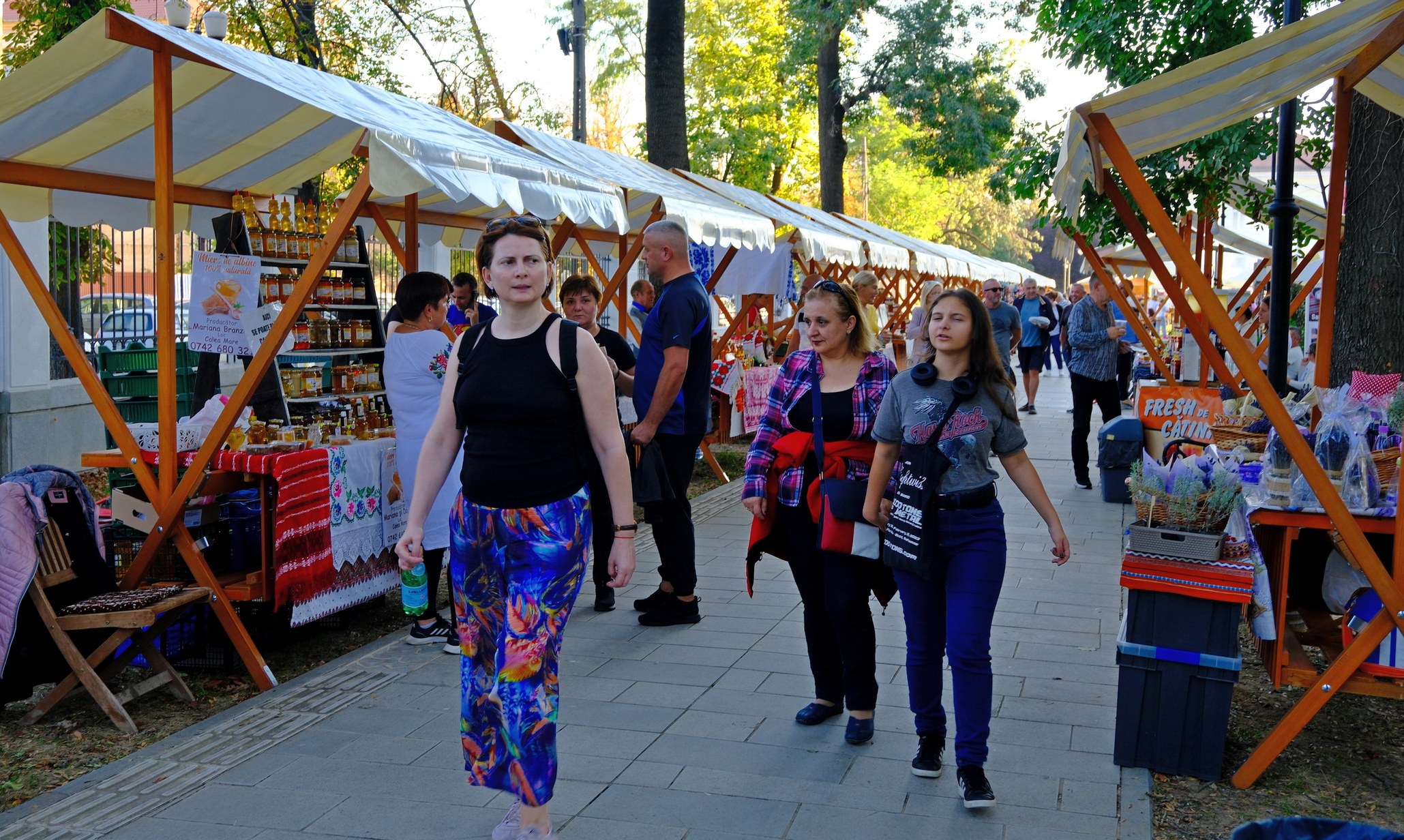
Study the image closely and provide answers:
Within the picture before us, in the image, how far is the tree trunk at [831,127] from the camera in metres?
23.1

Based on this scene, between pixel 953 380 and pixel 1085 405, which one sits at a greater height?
pixel 953 380

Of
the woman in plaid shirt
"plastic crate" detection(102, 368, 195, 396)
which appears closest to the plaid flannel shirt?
the woman in plaid shirt

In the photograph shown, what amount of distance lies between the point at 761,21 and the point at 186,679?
29376 millimetres

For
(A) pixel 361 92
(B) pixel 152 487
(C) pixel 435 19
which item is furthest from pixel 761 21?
(B) pixel 152 487

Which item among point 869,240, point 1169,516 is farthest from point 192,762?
point 869,240

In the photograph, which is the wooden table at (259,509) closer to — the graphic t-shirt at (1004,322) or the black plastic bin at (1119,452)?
the black plastic bin at (1119,452)

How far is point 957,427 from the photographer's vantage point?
12.3 ft

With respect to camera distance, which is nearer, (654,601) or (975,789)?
(975,789)

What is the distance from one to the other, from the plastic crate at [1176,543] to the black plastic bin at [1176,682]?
147mm

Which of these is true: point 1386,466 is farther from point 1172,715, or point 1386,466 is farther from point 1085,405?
point 1085,405

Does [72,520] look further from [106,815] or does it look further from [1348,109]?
[1348,109]

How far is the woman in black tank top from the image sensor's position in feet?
10.5

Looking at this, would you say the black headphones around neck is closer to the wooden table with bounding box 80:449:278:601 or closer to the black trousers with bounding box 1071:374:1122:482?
the wooden table with bounding box 80:449:278:601

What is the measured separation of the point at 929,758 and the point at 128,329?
1027 centimetres
